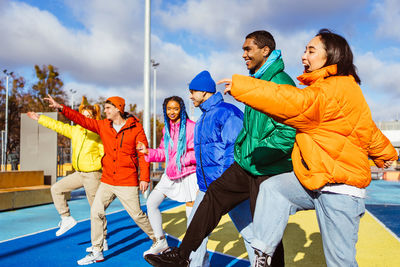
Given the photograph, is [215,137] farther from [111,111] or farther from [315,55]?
[111,111]

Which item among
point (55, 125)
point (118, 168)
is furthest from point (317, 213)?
point (55, 125)

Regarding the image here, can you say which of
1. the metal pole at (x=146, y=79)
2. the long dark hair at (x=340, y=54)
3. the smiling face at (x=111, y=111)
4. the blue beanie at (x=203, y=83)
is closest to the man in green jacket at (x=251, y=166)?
the long dark hair at (x=340, y=54)

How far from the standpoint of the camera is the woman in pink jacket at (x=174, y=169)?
5.02 meters

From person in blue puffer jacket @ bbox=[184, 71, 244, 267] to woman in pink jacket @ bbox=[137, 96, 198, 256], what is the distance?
3.41 ft

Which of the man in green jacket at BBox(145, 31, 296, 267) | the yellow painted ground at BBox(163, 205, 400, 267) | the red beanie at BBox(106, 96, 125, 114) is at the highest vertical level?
the red beanie at BBox(106, 96, 125, 114)

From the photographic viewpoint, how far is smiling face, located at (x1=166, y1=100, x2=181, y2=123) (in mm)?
5270

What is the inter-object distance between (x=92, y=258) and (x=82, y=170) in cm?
174

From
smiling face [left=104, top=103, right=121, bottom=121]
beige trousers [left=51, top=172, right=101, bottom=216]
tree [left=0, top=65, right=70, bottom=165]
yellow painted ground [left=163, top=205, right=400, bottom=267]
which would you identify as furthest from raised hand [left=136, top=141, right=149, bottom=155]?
tree [left=0, top=65, right=70, bottom=165]

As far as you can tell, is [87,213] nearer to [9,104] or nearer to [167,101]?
[167,101]

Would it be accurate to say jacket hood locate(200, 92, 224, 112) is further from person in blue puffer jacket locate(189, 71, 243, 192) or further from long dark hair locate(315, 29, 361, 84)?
long dark hair locate(315, 29, 361, 84)

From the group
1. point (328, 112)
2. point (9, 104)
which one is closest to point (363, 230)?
point (328, 112)

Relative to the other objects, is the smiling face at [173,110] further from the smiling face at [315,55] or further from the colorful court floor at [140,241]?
the smiling face at [315,55]

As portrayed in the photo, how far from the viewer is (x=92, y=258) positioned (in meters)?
4.79

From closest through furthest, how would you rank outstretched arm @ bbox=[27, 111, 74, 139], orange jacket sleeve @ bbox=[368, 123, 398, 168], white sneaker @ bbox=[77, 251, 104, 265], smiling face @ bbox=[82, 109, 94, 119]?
orange jacket sleeve @ bbox=[368, 123, 398, 168]
white sneaker @ bbox=[77, 251, 104, 265]
smiling face @ bbox=[82, 109, 94, 119]
outstretched arm @ bbox=[27, 111, 74, 139]
